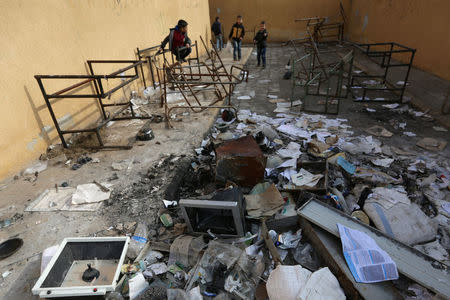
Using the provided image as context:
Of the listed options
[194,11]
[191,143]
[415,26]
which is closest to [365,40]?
[415,26]

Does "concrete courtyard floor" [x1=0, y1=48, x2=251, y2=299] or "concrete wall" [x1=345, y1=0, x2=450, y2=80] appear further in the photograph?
"concrete wall" [x1=345, y1=0, x2=450, y2=80]

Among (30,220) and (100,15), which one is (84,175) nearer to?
(30,220)

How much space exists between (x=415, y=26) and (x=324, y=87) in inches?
121

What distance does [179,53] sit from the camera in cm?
633

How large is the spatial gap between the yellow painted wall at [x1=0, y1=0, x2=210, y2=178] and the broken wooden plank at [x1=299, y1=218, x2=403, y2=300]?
3.66 meters

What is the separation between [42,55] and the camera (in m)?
3.57

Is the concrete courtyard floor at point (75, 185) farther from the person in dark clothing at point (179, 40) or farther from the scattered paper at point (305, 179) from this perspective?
the person in dark clothing at point (179, 40)

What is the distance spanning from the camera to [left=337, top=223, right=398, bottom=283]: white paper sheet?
182cm

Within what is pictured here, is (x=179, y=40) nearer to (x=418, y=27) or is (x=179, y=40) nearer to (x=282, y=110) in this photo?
(x=282, y=110)

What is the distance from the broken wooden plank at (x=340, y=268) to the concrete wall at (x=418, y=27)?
239 inches

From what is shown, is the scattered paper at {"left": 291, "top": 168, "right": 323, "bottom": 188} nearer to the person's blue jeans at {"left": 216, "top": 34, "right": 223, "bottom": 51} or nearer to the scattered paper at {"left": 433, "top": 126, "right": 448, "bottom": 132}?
the scattered paper at {"left": 433, "top": 126, "right": 448, "bottom": 132}

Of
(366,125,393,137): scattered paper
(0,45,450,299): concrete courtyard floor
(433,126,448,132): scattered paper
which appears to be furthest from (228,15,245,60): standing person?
(433,126,448,132): scattered paper

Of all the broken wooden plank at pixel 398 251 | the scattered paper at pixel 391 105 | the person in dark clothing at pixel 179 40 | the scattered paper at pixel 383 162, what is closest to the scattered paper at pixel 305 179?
the broken wooden plank at pixel 398 251

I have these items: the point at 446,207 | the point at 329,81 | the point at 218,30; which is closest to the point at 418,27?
the point at 329,81
